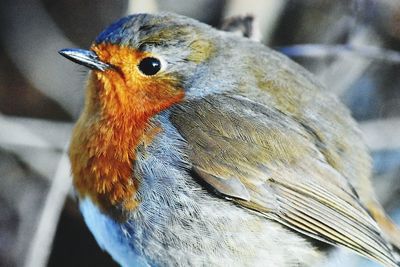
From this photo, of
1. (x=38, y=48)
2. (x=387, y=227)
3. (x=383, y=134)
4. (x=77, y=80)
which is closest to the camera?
(x=387, y=227)

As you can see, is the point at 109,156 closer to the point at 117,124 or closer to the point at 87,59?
the point at 117,124

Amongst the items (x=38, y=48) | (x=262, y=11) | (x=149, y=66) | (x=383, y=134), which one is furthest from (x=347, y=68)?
(x=38, y=48)

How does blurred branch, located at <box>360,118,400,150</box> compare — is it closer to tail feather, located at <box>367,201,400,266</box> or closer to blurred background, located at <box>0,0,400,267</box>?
blurred background, located at <box>0,0,400,267</box>

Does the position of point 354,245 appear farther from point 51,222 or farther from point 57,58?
point 57,58

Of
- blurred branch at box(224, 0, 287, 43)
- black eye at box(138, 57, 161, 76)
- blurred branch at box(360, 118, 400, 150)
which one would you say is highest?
blurred branch at box(224, 0, 287, 43)

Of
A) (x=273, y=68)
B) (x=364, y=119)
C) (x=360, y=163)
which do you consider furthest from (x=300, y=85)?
(x=364, y=119)

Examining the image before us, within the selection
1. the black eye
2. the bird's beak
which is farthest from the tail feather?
the bird's beak

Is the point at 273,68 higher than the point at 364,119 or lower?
lower
